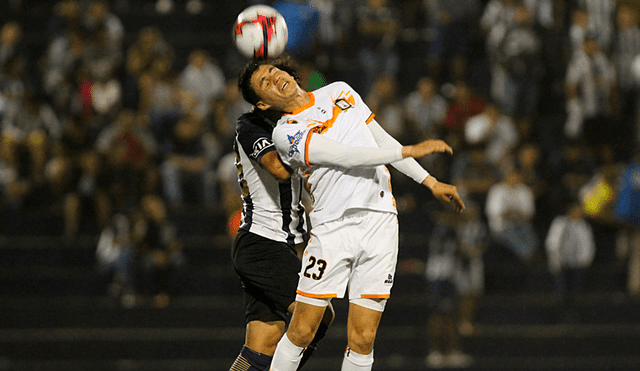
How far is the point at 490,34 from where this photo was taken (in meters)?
13.9

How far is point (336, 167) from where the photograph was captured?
4.87m

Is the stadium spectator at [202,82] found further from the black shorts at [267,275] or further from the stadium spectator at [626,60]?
the black shorts at [267,275]

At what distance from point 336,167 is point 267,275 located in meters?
0.88

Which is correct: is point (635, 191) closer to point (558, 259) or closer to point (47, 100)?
point (558, 259)

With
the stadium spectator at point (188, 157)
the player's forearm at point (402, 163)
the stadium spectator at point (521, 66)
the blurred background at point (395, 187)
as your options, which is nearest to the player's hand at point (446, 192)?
the player's forearm at point (402, 163)

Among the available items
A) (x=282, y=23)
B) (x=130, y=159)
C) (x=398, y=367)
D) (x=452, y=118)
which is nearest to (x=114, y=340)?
(x=130, y=159)

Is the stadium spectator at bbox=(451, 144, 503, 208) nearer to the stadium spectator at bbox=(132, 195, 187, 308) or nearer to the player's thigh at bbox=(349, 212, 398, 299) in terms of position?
the stadium spectator at bbox=(132, 195, 187, 308)

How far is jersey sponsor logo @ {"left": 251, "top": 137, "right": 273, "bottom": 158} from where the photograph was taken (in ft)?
16.2

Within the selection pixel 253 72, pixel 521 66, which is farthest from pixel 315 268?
pixel 521 66

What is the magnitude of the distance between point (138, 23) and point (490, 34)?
659 centimetres

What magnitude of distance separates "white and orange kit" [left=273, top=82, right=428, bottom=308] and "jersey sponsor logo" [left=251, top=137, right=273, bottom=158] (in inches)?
5.3

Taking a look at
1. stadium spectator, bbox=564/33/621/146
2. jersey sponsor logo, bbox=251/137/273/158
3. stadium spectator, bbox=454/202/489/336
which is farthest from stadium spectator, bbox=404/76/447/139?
jersey sponsor logo, bbox=251/137/273/158

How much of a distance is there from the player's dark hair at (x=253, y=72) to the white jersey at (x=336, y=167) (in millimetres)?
232

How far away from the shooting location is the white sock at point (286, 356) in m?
4.84
